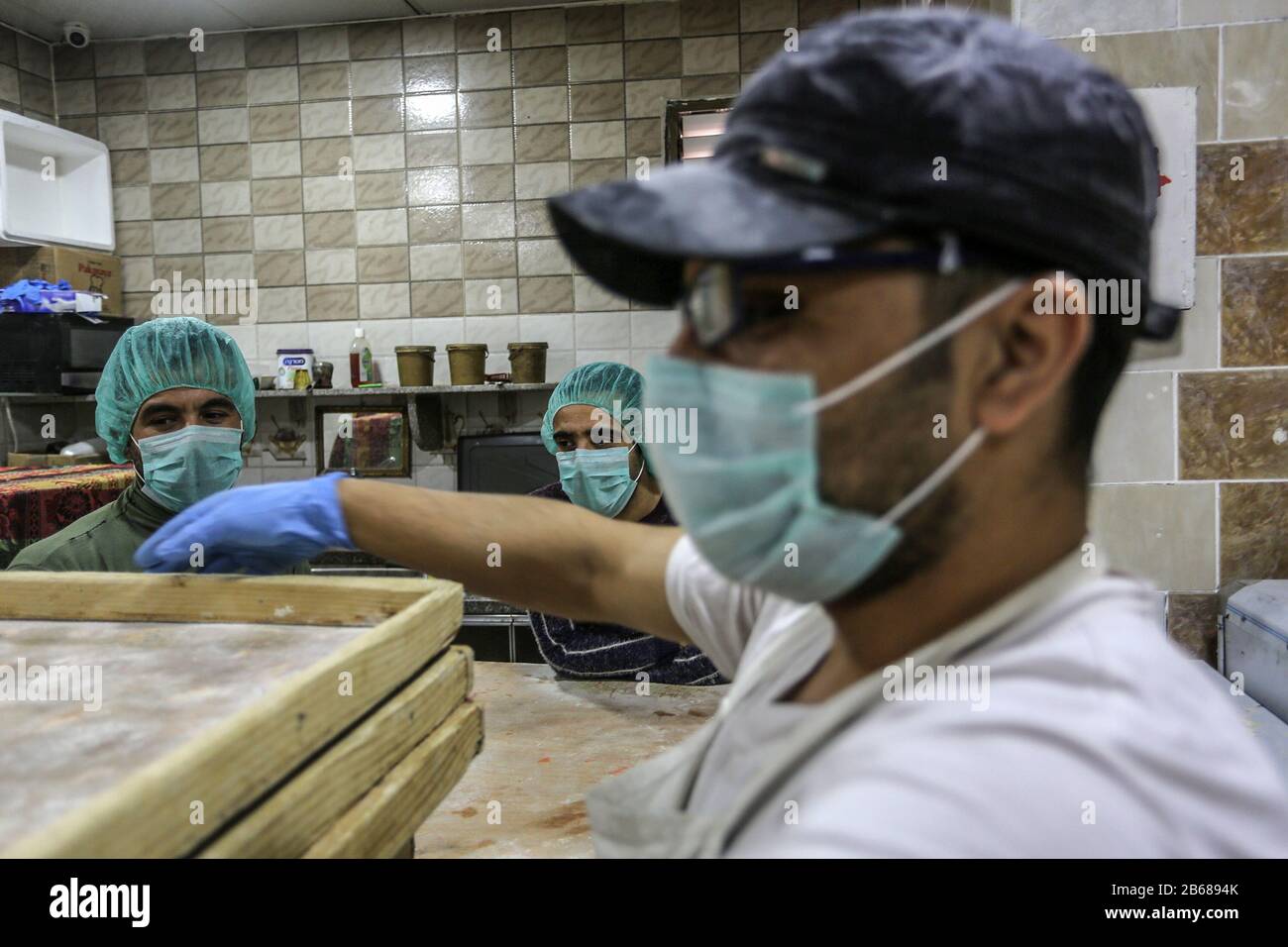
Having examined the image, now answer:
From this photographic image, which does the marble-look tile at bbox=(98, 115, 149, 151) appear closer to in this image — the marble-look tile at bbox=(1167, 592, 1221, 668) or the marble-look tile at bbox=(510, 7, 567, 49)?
the marble-look tile at bbox=(510, 7, 567, 49)

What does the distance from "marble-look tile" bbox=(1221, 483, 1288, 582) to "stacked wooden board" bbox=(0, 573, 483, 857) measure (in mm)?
2440

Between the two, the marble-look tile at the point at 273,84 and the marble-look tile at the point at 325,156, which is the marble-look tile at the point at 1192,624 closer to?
the marble-look tile at the point at 325,156

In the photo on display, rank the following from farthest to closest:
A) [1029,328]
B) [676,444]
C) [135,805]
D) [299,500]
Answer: [299,500] → [676,444] → [1029,328] → [135,805]

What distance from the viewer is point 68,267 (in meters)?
4.39

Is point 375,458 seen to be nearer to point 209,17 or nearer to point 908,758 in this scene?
point 209,17

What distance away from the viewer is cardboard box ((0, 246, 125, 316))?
13.9ft

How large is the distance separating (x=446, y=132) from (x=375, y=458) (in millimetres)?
1752

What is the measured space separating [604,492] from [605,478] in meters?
0.05

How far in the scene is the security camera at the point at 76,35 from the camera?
456 centimetres

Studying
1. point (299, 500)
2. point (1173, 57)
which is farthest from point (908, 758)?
point (1173, 57)

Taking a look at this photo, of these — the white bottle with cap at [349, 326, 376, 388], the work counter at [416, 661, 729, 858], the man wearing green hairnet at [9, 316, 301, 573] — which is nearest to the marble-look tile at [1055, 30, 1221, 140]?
the work counter at [416, 661, 729, 858]

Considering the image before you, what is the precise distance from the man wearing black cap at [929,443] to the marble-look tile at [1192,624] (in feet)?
7.18

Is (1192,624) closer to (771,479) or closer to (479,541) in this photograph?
(479,541)

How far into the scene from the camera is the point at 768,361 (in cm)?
68
